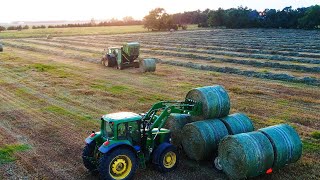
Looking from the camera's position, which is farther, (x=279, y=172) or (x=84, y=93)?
(x=84, y=93)

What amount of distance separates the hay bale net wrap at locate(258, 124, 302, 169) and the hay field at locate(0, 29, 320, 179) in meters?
0.54

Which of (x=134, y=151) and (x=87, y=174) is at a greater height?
(x=134, y=151)

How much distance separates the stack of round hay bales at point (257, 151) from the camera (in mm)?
9719

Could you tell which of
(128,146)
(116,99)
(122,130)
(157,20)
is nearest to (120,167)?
(128,146)

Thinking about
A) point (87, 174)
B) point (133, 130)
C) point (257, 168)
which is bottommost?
point (87, 174)

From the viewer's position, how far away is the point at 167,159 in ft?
36.2

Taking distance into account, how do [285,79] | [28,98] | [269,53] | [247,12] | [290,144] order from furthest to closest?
1. [247,12]
2. [269,53]
3. [285,79]
4. [28,98]
5. [290,144]

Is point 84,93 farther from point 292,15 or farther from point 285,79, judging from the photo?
point 292,15

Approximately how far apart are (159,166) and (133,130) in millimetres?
1364

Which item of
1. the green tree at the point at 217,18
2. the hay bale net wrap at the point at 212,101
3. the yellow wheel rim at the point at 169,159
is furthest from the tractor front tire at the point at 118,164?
the green tree at the point at 217,18

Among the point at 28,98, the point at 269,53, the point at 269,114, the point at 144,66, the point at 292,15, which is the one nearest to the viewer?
the point at 269,114

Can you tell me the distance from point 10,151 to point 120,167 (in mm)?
5001

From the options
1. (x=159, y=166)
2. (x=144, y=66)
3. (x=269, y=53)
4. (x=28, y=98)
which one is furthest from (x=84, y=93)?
(x=269, y=53)

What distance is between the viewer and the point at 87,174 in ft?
36.3
